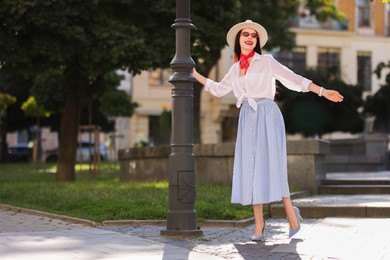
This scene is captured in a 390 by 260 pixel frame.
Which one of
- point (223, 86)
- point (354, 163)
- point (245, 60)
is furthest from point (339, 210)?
point (354, 163)

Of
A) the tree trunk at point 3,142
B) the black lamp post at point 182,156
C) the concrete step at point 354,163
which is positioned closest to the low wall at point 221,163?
the black lamp post at point 182,156

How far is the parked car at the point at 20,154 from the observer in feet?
154

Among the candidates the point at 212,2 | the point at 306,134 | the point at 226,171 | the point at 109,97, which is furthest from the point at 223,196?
the point at 306,134

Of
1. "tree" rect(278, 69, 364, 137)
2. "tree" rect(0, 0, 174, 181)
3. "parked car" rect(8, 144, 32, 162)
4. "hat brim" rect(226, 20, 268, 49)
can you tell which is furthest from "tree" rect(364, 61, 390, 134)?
"parked car" rect(8, 144, 32, 162)

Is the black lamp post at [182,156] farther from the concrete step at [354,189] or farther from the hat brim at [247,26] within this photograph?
the concrete step at [354,189]

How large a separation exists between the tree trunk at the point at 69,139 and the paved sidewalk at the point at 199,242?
11.0 metres

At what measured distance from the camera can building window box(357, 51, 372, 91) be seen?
52.0m

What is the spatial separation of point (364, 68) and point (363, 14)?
398 centimetres

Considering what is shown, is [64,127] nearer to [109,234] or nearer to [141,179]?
[141,179]

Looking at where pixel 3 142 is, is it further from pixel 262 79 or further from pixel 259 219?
pixel 262 79

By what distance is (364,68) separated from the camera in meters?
52.6

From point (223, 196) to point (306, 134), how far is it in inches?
994

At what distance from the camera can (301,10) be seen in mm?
48906

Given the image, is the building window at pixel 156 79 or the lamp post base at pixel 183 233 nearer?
the lamp post base at pixel 183 233
